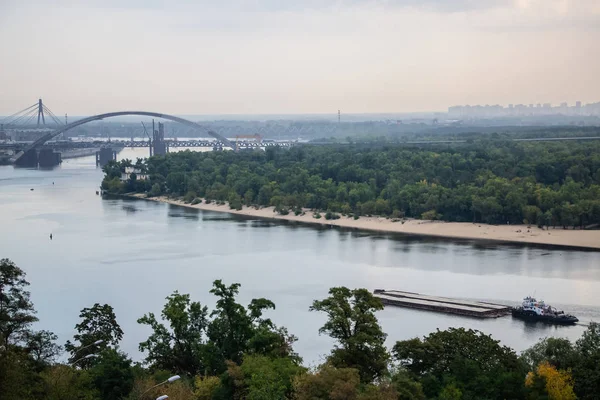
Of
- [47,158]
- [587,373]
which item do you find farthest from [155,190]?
[587,373]

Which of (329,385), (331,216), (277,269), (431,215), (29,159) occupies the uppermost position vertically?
(29,159)

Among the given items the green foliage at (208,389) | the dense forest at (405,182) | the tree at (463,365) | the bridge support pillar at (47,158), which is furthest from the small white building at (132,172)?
the green foliage at (208,389)

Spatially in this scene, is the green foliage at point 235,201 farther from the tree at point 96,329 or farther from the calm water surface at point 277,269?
the tree at point 96,329

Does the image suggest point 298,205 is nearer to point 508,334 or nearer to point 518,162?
point 518,162

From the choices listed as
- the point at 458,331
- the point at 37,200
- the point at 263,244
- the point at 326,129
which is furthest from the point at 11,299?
the point at 326,129

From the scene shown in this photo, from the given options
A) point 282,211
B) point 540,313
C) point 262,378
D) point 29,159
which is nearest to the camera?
point 262,378

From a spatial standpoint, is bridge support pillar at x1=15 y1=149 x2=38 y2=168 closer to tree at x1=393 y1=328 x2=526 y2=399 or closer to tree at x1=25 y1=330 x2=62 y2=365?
tree at x1=25 y1=330 x2=62 y2=365

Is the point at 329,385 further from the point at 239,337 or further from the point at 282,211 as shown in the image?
the point at 282,211
